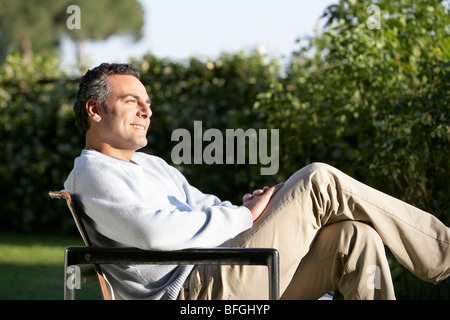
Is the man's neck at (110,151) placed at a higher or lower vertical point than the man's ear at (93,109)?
lower

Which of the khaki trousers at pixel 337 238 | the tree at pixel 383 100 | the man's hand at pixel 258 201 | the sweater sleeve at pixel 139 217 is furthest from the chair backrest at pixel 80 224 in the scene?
the tree at pixel 383 100

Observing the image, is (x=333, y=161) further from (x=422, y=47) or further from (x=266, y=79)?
(x=266, y=79)

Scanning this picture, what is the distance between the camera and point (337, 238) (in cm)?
270

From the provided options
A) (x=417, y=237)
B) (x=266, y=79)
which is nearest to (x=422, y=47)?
(x=417, y=237)

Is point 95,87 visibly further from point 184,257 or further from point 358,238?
point 358,238

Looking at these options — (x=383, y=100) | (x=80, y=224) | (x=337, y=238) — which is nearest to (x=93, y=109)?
(x=80, y=224)

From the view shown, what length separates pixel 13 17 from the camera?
3156 centimetres

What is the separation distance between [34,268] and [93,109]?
11.5ft

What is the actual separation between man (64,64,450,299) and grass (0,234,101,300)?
2.31 metres

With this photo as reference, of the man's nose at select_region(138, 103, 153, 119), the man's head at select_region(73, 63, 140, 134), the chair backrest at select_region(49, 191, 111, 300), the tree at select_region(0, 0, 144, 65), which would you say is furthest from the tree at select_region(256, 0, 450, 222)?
the tree at select_region(0, 0, 144, 65)

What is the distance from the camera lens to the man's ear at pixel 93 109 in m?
2.82

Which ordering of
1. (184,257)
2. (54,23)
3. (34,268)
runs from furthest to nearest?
(54,23), (34,268), (184,257)

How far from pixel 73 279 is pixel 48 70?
6606mm

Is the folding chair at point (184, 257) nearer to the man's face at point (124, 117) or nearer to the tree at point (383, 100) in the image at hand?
the man's face at point (124, 117)
